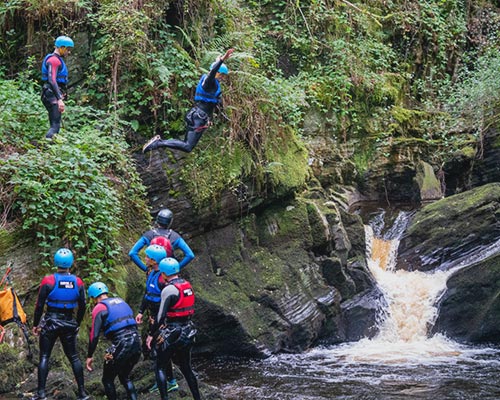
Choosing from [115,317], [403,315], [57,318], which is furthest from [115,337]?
[403,315]

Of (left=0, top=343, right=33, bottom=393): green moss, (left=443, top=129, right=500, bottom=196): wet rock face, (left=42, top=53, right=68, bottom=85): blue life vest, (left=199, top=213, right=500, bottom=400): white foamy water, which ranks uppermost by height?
(left=42, top=53, right=68, bottom=85): blue life vest

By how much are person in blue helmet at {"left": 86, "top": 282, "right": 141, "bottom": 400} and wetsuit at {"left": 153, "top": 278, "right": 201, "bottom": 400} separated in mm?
300

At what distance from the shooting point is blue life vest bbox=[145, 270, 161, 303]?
8070 mm

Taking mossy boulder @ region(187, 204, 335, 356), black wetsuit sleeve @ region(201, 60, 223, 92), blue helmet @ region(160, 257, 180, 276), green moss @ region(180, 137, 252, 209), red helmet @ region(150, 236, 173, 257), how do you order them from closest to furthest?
1. blue helmet @ region(160, 257, 180, 276)
2. red helmet @ region(150, 236, 173, 257)
3. black wetsuit sleeve @ region(201, 60, 223, 92)
4. mossy boulder @ region(187, 204, 335, 356)
5. green moss @ region(180, 137, 252, 209)

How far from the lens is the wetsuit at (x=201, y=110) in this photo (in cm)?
944

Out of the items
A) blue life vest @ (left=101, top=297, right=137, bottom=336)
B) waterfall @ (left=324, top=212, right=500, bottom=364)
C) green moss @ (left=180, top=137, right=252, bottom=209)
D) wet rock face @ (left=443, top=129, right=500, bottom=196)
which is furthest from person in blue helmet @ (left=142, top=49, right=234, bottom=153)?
wet rock face @ (left=443, top=129, right=500, bottom=196)

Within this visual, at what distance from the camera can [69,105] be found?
1143 centimetres

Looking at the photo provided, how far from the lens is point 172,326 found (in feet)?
23.9

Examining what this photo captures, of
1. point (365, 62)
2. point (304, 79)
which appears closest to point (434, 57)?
point (365, 62)

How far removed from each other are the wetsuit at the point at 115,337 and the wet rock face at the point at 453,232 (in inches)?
332

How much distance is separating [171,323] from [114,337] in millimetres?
672

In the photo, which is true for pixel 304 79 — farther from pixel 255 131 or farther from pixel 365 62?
pixel 255 131

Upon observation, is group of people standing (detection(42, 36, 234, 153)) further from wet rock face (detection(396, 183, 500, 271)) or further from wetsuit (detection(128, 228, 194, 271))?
wet rock face (detection(396, 183, 500, 271))

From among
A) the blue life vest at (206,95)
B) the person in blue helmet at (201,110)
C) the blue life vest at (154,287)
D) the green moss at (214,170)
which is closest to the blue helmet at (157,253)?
the blue life vest at (154,287)
